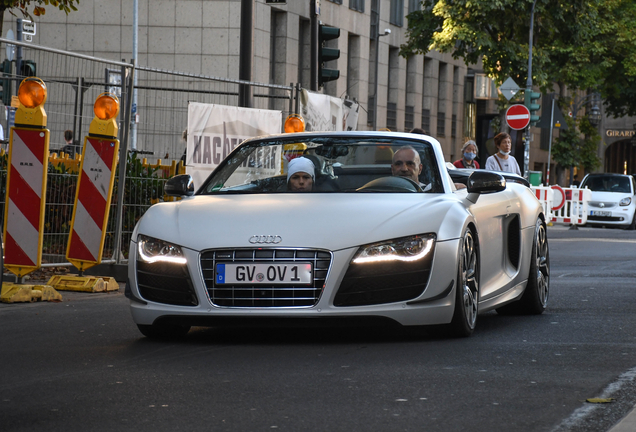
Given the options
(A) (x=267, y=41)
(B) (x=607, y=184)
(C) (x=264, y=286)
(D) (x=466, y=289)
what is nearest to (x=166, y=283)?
(C) (x=264, y=286)

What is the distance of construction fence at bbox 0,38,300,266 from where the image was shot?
11.7 metres

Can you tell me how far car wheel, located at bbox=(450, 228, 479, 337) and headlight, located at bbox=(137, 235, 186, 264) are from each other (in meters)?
1.58

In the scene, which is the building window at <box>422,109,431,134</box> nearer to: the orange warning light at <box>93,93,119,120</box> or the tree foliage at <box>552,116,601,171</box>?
the tree foliage at <box>552,116,601,171</box>

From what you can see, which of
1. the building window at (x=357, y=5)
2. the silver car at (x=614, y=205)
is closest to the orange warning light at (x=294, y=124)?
the silver car at (x=614, y=205)

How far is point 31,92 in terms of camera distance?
980cm

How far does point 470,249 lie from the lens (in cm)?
760

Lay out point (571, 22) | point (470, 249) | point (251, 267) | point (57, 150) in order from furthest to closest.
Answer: point (571, 22), point (57, 150), point (470, 249), point (251, 267)

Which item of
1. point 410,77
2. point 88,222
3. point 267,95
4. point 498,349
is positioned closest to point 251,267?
point 498,349

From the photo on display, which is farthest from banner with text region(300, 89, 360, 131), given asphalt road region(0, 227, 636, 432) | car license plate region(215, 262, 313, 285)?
car license plate region(215, 262, 313, 285)

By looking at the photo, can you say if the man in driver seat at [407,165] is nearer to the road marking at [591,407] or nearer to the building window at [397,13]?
the road marking at [591,407]

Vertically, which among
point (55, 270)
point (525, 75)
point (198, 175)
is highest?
point (525, 75)

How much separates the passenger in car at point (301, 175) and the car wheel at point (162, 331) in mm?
1142

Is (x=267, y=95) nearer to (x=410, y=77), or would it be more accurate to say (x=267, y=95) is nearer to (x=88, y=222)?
(x=88, y=222)

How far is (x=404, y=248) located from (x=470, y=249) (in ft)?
2.54
